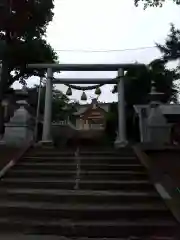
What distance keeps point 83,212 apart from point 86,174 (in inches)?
101

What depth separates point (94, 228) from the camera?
6648 millimetres

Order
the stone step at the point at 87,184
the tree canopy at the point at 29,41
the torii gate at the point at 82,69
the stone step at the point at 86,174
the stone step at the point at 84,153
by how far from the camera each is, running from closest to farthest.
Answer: the stone step at the point at 87,184
the stone step at the point at 86,174
the stone step at the point at 84,153
the torii gate at the point at 82,69
the tree canopy at the point at 29,41

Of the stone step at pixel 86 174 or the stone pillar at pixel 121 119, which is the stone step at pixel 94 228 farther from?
the stone pillar at pixel 121 119

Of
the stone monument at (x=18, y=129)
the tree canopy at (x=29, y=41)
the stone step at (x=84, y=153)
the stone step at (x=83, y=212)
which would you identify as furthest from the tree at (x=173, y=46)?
the tree canopy at (x=29, y=41)

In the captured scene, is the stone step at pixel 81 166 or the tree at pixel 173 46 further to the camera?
the tree at pixel 173 46

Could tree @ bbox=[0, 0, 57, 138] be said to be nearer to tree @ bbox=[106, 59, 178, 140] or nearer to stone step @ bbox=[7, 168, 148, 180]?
tree @ bbox=[106, 59, 178, 140]

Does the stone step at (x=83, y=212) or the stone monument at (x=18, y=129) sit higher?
the stone monument at (x=18, y=129)

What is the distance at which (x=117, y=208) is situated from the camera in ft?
24.3

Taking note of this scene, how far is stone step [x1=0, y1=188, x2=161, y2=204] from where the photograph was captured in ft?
26.3

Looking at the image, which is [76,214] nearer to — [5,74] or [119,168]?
[119,168]

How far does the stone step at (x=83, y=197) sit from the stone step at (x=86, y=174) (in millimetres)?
1228

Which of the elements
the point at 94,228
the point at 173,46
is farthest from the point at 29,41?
the point at 94,228

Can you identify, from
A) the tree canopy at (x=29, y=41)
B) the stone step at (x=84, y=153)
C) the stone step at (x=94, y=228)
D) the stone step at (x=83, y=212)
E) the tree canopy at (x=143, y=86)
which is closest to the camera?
the stone step at (x=94, y=228)

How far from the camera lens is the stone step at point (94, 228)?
6.60 metres
